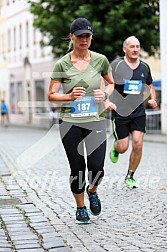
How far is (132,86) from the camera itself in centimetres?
919

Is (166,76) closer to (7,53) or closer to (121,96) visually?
(121,96)

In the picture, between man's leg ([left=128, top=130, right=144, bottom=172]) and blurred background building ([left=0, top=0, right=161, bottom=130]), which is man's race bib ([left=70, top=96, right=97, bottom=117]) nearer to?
man's leg ([left=128, top=130, right=144, bottom=172])

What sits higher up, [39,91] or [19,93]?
[39,91]

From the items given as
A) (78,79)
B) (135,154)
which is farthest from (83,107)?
(135,154)

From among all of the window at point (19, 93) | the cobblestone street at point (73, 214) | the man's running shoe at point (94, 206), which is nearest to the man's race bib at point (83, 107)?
the man's running shoe at point (94, 206)

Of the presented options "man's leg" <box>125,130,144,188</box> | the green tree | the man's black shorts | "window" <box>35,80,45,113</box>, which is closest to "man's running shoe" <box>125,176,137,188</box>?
"man's leg" <box>125,130,144,188</box>

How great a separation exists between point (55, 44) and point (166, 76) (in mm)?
6580

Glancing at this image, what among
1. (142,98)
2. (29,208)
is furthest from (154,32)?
(29,208)

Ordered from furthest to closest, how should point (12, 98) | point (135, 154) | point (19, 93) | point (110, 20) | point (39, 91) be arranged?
point (12, 98) → point (19, 93) → point (39, 91) → point (110, 20) → point (135, 154)

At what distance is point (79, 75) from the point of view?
6508 mm

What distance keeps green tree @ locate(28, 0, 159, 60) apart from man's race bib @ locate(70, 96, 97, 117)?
20357mm

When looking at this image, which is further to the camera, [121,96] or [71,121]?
[121,96]

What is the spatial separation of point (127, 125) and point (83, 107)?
2.95m

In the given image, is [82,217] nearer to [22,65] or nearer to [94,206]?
[94,206]
